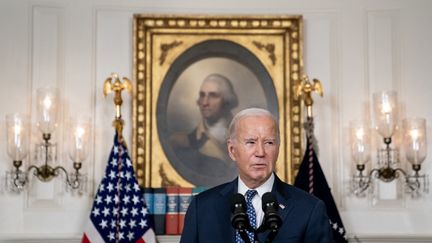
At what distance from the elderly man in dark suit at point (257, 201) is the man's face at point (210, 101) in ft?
10.9

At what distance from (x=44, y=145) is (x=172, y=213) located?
3.98ft

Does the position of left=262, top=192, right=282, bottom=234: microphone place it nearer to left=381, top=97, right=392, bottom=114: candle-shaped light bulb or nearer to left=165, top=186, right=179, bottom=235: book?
left=165, top=186, right=179, bottom=235: book

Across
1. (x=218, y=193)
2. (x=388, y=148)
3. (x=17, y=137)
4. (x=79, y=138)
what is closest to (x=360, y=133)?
(x=388, y=148)

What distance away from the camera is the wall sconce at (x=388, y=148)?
6066mm

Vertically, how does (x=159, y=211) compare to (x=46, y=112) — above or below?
below

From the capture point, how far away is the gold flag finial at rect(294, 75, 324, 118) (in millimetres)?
6039

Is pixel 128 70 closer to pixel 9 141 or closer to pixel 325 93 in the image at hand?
pixel 9 141

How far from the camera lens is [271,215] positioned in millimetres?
2410

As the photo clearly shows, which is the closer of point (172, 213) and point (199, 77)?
point (172, 213)

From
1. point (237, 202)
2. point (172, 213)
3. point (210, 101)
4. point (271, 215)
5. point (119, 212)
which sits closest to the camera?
point (271, 215)

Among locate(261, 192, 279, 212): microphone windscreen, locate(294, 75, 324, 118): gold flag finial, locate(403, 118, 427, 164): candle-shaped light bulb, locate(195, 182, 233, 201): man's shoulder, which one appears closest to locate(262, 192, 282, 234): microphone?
locate(261, 192, 279, 212): microphone windscreen

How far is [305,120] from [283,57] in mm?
598

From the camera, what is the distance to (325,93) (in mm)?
6398

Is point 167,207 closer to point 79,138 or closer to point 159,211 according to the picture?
point 159,211
